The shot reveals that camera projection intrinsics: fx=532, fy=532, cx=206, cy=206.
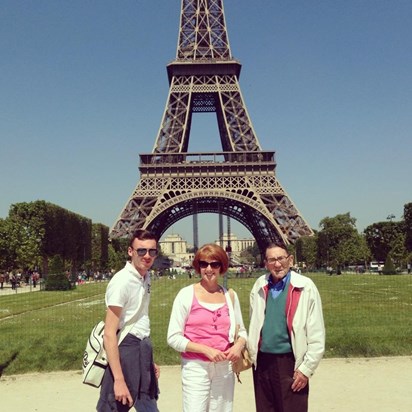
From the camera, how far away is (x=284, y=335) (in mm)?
4605

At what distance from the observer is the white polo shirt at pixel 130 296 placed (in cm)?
416

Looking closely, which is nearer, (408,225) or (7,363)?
(7,363)

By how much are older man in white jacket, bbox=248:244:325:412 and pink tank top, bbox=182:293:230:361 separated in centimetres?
55

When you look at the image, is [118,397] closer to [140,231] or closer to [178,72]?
[140,231]

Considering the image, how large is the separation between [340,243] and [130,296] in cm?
7025

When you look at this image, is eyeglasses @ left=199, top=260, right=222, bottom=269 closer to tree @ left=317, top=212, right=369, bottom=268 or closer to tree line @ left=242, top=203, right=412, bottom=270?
tree line @ left=242, top=203, right=412, bottom=270

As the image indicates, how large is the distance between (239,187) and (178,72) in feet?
46.1

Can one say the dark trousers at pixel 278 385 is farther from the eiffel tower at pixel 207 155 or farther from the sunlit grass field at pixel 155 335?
the eiffel tower at pixel 207 155

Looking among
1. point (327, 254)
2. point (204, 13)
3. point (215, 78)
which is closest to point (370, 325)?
point (215, 78)

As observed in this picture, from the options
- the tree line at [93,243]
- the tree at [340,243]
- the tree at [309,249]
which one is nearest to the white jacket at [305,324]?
the tree line at [93,243]

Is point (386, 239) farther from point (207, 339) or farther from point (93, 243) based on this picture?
point (207, 339)

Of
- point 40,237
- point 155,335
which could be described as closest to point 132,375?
point 155,335

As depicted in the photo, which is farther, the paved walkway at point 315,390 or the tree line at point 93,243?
the tree line at point 93,243

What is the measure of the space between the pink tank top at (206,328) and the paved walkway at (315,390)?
305cm
